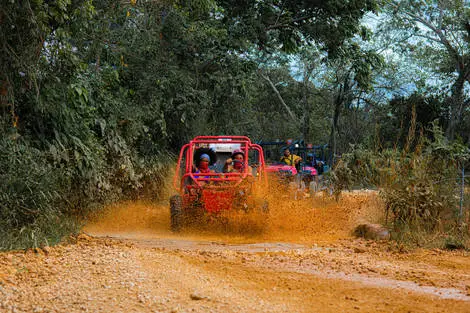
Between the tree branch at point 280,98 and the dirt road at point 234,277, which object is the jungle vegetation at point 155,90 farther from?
the tree branch at point 280,98

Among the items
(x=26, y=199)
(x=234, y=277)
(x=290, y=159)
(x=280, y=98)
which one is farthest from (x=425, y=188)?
(x=280, y=98)

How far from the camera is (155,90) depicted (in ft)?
49.9

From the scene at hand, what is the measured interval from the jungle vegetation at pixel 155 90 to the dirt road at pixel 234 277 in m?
1.22

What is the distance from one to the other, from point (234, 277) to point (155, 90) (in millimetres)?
9410

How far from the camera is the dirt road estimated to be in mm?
5270

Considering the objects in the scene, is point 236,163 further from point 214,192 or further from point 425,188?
point 425,188

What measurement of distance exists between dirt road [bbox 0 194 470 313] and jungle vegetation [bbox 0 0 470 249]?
1219mm

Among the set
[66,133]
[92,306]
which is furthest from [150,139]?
[92,306]

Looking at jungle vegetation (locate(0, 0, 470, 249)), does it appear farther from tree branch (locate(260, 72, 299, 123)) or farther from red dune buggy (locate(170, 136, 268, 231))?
tree branch (locate(260, 72, 299, 123))

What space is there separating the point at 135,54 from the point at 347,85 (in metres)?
17.6

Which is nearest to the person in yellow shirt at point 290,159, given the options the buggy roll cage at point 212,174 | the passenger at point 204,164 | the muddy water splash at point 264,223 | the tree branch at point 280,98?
the muddy water splash at point 264,223

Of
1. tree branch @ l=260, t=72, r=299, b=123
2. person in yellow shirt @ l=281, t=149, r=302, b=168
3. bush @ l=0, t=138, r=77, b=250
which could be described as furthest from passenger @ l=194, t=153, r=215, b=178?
tree branch @ l=260, t=72, r=299, b=123

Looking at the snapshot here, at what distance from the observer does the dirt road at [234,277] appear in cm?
527

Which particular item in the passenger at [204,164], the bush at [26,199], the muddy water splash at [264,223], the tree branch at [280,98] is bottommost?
the muddy water splash at [264,223]
